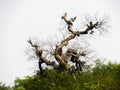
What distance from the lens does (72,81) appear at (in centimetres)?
1978

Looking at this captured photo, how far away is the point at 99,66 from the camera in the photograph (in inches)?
1113

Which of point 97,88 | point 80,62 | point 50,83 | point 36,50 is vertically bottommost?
point 97,88

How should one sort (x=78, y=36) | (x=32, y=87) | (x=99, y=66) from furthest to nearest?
(x=99, y=66) → (x=78, y=36) → (x=32, y=87)

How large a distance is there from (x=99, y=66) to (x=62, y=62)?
6316mm

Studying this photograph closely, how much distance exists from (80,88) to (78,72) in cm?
672

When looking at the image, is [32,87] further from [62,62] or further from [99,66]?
[99,66]

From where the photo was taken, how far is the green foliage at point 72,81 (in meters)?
16.3

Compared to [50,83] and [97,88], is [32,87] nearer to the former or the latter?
[50,83]

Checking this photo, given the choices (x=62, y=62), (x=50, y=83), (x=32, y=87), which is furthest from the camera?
(x=62, y=62)

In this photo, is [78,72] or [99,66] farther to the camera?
[99,66]

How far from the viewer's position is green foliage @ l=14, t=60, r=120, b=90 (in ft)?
53.6

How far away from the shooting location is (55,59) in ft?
79.0

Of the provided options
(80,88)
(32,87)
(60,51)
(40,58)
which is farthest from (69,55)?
(80,88)

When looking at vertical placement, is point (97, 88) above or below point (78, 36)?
below
